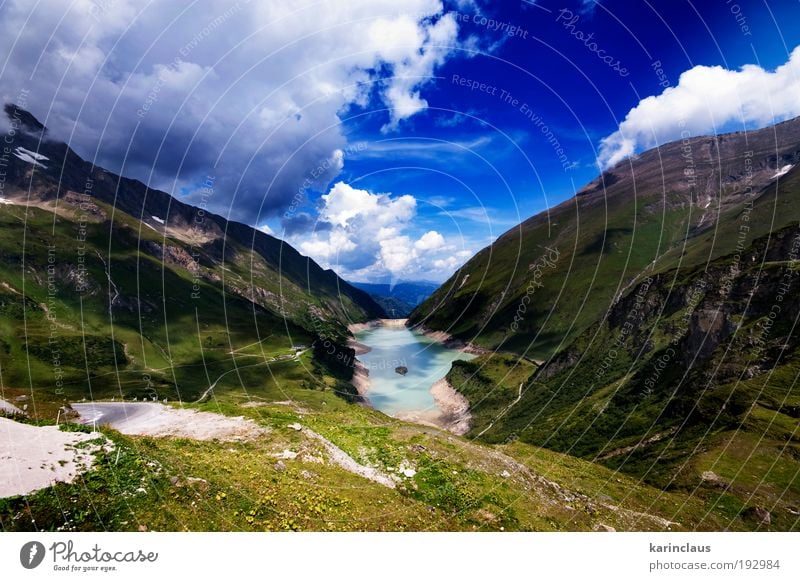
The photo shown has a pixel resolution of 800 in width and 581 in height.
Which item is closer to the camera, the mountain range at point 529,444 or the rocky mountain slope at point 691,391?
the mountain range at point 529,444

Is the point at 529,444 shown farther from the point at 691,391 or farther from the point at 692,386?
the point at 692,386

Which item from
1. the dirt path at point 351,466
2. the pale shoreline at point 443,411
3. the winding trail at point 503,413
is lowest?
the pale shoreline at point 443,411

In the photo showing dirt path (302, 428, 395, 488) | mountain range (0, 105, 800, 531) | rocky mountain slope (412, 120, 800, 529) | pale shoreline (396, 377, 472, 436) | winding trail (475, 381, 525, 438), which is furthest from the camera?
pale shoreline (396, 377, 472, 436)

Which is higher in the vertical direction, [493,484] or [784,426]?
[784,426]

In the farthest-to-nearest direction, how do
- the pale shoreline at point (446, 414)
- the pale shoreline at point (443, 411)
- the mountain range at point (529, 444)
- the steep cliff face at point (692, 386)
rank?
1. the pale shoreline at point (443, 411)
2. the pale shoreline at point (446, 414)
3. the steep cliff face at point (692, 386)
4. the mountain range at point (529, 444)

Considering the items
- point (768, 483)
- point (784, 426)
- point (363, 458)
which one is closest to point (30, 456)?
point (363, 458)

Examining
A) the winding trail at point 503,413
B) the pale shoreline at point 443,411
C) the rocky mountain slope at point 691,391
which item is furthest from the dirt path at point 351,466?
the winding trail at point 503,413

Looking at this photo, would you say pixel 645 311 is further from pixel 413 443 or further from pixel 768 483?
pixel 413 443

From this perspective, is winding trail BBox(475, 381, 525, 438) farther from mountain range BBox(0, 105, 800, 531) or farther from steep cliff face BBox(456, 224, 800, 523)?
steep cliff face BBox(456, 224, 800, 523)

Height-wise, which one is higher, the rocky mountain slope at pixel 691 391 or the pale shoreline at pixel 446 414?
the rocky mountain slope at pixel 691 391

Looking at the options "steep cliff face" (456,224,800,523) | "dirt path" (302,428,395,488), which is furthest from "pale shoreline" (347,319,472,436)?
"dirt path" (302,428,395,488)

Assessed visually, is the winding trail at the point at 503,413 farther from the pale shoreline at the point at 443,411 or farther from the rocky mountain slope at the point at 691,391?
the pale shoreline at the point at 443,411
